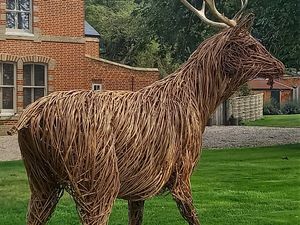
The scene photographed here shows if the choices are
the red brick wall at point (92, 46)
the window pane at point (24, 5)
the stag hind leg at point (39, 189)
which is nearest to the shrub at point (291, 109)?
the red brick wall at point (92, 46)

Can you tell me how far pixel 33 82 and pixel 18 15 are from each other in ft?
8.03

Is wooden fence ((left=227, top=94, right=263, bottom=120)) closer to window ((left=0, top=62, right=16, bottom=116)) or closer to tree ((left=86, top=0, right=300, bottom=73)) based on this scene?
tree ((left=86, top=0, right=300, bottom=73))

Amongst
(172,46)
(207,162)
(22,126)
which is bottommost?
(207,162)

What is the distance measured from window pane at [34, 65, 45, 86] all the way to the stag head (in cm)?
1823

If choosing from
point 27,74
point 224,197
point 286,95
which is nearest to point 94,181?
point 224,197

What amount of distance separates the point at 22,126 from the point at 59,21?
768 inches

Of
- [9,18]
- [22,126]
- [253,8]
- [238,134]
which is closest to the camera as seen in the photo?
[22,126]

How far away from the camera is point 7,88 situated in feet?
74.0

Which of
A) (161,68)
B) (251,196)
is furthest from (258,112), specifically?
(251,196)

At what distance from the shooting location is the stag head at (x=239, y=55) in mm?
5320

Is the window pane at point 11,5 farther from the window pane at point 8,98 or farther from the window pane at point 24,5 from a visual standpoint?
the window pane at point 8,98

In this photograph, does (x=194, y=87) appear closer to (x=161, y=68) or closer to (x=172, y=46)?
(x=172, y=46)

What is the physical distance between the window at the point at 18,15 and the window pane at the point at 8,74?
4.42 feet

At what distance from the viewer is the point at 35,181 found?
4941 millimetres
